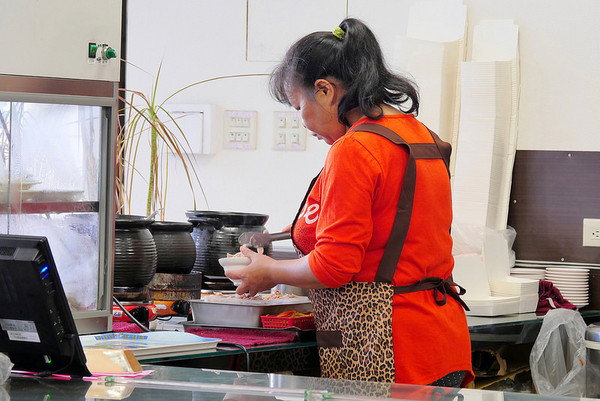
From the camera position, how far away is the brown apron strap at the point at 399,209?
6.19 ft

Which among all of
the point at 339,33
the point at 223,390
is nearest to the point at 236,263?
the point at 339,33

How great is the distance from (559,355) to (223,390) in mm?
2029

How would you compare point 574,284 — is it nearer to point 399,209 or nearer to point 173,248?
point 173,248

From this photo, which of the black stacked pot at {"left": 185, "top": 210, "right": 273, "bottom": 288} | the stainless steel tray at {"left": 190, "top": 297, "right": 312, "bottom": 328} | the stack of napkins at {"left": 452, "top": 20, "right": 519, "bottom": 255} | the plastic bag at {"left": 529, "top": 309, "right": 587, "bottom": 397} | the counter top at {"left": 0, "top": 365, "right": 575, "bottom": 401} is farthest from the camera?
the stack of napkins at {"left": 452, "top": 20, "right": 519, "bottom": 255}

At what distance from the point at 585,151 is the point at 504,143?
1.15 feet

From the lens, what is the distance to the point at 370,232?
73.3 inches

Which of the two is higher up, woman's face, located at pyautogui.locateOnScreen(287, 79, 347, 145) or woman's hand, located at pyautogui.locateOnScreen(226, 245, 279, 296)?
woman's face, located at pyautogui.locateOnScreen(287, 79, 347, 145)

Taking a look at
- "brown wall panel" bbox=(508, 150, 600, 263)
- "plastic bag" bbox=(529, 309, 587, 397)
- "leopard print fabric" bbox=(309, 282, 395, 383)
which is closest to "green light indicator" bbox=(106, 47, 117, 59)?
"leopard print fabric" bbox=(309, 282, 395, 383)

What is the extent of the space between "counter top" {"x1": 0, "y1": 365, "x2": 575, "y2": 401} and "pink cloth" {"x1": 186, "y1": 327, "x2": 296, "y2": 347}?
58 cm

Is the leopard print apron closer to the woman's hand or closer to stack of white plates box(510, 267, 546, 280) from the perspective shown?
the woman's hand

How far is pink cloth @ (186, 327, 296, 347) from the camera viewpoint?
2.10 meters

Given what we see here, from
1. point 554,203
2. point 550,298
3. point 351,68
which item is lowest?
point 550,298

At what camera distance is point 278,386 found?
142 cm

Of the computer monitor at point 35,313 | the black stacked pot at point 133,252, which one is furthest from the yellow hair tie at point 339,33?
the computer monitor at point 35,313
